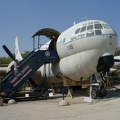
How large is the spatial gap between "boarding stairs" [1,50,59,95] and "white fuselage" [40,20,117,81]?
1.13 metres

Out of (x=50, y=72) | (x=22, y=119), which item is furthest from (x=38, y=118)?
(x=50, y=72)

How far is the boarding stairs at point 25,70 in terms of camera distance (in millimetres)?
18578

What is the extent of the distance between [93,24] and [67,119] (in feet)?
28.4

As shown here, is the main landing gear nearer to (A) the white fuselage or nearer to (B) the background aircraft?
(B) the background aircraft

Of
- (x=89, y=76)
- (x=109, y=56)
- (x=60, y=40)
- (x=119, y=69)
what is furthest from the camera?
(x=119, y=69)

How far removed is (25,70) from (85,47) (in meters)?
4.88

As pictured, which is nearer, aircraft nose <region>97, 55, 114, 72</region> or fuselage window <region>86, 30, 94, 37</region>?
aircraft nose <region>97, 55, 114, 72</region>

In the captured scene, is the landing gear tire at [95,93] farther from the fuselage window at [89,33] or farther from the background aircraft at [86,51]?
the fuselage window at [89,33]

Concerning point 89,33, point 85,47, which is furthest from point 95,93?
point 89,33

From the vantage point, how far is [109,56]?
16.3m

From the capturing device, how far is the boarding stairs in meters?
18.6

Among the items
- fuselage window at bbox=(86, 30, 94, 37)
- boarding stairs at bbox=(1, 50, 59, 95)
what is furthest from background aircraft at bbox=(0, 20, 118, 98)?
boarding stairs at bbox=(1, 50, 59, 95)

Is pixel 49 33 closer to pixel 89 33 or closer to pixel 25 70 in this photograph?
pixel 25 70

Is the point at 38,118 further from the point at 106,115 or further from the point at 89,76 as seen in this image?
the point at 89,76
